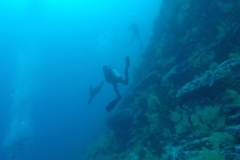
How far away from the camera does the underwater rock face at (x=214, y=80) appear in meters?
7.81

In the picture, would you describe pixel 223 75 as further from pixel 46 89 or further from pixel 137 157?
pixel 46 89

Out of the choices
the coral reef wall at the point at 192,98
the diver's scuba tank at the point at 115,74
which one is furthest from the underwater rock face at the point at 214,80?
the diver's scuba tank at the point at 115,74

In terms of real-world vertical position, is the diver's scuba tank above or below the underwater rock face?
above

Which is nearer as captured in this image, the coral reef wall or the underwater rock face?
the coral reef wall

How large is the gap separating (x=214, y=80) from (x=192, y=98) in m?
1.37

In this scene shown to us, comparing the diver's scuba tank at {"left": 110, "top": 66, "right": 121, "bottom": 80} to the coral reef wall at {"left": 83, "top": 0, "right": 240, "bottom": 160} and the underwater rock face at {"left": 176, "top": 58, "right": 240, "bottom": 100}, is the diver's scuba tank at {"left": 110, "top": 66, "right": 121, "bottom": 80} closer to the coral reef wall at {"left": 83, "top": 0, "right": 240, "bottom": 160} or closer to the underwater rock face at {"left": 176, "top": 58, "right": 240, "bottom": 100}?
the coral reef wall at {"left": 83, "top": 0, "right": 240, "bottom": 160}

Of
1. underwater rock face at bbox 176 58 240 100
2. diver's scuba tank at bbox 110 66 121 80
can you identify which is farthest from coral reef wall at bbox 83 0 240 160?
diver's scuba tank at bbox 110 66 121 80

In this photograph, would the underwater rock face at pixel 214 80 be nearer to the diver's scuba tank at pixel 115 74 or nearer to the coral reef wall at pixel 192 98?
the coral reef wall at pixel 192 98

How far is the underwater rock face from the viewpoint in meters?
7.81

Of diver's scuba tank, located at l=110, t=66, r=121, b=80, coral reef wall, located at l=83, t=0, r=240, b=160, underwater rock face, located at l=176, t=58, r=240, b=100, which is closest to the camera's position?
coral reef wall, located at l=83, t=0, r=240, b=160

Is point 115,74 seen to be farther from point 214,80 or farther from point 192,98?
point 214,80

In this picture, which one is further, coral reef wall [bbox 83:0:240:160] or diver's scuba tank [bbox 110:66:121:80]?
diver's scuba tank [bbox 110:66:121:80]

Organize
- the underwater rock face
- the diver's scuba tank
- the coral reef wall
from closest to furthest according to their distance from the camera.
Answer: the coral reef wall, the underwater rock face, the diver's scuba tank

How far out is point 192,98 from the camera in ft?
30.3
